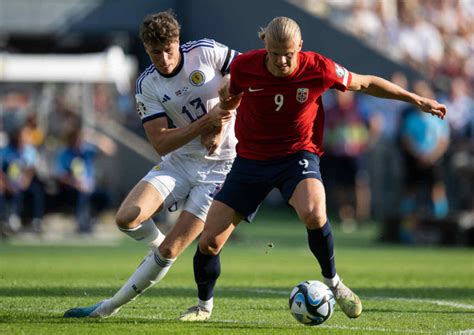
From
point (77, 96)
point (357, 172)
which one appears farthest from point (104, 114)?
point (357, 172)

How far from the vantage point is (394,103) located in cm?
2366

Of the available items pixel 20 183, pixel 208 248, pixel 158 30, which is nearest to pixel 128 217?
pixel 208 248

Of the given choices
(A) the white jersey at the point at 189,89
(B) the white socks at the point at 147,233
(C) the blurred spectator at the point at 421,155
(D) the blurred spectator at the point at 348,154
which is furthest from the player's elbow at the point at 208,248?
(D) the blurred spectator at the point at 348,154

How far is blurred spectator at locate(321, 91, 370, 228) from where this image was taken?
21.9 metres

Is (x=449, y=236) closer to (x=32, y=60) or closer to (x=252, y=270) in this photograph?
(x=252, y=270)

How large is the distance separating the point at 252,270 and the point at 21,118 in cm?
1133

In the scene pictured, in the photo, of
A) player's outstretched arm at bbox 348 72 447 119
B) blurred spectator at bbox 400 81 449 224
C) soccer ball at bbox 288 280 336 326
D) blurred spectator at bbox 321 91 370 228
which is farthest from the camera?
blurred spectator at bbox 321 91 370 228

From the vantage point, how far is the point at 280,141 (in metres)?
8.11

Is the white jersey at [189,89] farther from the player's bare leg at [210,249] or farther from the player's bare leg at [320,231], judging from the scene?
the player's bare leg at [320,231]

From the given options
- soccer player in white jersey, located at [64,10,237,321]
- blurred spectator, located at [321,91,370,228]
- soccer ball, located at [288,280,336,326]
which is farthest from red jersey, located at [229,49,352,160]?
blurred spectator, located at [321,91,370,228]

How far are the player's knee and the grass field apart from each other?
0.67 m

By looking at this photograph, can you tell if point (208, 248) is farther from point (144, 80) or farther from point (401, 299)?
point (401, 299)

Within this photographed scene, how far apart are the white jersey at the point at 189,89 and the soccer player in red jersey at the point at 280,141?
21.0 inches

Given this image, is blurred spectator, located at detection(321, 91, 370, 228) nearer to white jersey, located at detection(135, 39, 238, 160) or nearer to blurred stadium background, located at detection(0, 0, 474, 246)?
blurred stadium background, located at detection(0, 0, 474, 246)
